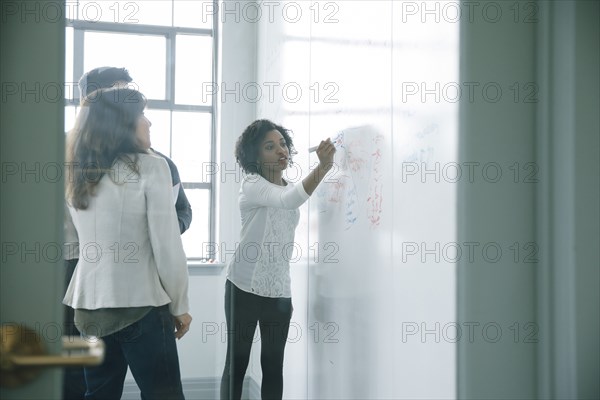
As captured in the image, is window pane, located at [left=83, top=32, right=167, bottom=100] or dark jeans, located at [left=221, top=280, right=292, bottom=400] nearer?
window pane, located at [left=83, top=32, right=167, bottom=100]

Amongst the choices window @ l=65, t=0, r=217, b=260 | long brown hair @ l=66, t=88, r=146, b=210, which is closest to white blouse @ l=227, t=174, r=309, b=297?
window @ l=65, t=0, r=217, b=260

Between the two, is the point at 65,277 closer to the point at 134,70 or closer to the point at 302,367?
the point at 134,70

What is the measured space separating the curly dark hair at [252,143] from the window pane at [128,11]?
0.33 meters

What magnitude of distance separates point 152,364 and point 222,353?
0.20 metres

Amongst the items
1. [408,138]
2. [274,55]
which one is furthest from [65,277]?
[408,138]

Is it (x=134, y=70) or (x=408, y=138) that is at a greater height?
(x=134, y=70)

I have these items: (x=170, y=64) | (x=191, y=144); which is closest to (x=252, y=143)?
(x=191, y=144)

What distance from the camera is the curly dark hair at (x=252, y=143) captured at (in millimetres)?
1609

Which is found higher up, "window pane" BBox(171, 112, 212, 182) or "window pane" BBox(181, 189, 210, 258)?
"window pane" BBox(171, 112, 212, 182)

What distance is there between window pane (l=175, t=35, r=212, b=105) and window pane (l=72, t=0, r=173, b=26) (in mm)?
68

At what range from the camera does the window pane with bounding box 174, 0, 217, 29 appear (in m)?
1.50

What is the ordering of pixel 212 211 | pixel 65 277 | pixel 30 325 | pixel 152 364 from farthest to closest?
pixel 212 211 < pixel 152 364 < pixel 65 277 < pixel 30 325

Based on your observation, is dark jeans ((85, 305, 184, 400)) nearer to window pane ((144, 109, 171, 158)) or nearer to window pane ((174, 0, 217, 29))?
window pane ((144, 109, 171, 158))

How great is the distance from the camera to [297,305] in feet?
5.64
